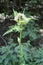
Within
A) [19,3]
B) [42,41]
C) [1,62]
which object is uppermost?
[1,62]

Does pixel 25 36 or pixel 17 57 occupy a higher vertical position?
pixel 17 57

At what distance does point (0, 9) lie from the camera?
6812mm

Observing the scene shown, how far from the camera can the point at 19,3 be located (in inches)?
273

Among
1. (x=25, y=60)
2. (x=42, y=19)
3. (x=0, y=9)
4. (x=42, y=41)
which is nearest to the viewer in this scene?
(x=25, y=60)

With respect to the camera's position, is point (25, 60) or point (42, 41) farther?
point (42, 41)

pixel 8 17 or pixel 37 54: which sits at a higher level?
pixel 37 54

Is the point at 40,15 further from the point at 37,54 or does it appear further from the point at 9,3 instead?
the point at 37,54

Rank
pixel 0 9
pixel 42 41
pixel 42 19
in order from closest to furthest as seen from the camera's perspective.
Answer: pixel 42 41 → pixel 42 19 → pixel 0 9

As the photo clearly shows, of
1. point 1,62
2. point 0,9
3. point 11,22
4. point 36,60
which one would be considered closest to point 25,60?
point 36,60

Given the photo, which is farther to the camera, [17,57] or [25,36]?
[25,36]

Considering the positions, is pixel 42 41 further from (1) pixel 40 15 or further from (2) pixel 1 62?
(2) pixel 1 62

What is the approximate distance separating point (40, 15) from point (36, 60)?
12.1 ft

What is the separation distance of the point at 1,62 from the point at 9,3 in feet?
13.9

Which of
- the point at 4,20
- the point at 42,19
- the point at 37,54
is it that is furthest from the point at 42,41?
the point at 37,54
